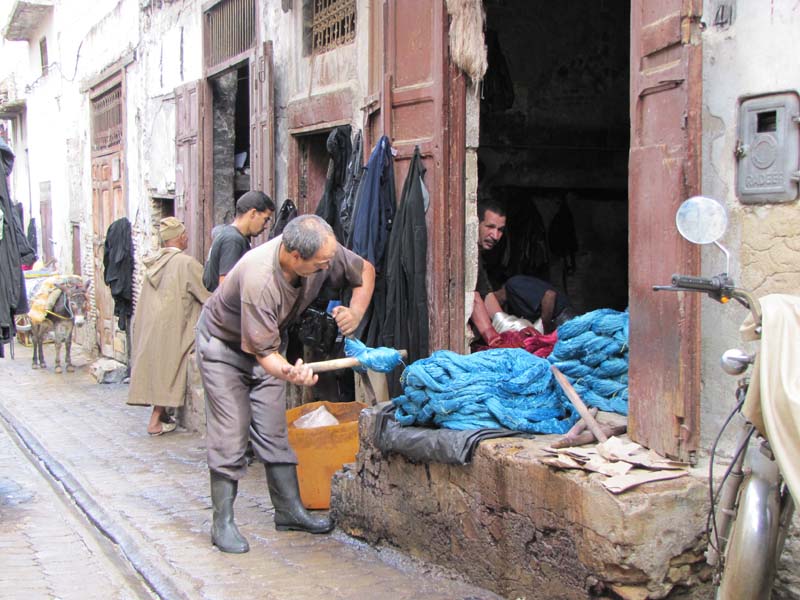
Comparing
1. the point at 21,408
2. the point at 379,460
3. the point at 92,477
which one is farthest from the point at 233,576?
the point at 21,408

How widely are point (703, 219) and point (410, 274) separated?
3237mm

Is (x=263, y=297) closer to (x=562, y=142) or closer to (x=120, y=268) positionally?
(x=562, y=142)

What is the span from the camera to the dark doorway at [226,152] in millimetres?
10477

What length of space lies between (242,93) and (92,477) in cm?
519

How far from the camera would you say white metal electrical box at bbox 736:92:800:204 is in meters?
3.81

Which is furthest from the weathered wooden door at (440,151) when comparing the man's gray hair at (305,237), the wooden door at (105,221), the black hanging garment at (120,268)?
the wooden door at (105,221)

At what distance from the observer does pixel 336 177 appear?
748 centimetres

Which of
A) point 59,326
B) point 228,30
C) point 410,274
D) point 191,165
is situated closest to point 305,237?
point 410,274

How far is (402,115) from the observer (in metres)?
6.57

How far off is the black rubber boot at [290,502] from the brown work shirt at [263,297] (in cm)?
79

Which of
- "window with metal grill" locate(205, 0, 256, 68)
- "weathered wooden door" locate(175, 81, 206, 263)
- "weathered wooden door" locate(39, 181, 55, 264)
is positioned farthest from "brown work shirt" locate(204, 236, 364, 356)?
"weathered wooden door" locate(39, 181, 55, 264)

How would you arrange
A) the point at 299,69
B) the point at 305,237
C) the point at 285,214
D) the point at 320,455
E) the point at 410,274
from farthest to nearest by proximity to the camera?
1. the point at 299,69
2. the point at 285,214
3. the point at 410,274
4. the point at 320,455
5. the point at 305,237

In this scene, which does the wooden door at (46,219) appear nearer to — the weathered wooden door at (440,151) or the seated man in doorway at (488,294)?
the seated man in doorway at (488,294)

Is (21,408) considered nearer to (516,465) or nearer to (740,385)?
(516,465)
